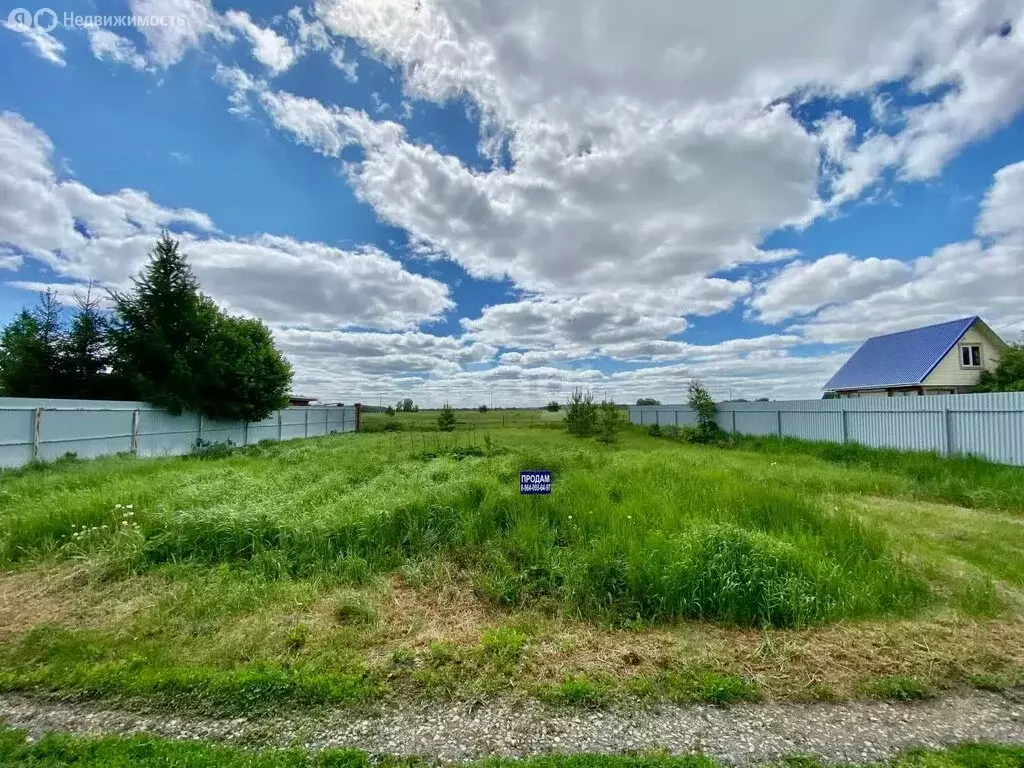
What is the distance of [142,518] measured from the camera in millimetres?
5414

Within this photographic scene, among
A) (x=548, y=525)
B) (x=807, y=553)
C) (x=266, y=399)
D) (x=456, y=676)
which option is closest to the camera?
(x=456, y=676)

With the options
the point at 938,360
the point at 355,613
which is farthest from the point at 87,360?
the point at 938,360

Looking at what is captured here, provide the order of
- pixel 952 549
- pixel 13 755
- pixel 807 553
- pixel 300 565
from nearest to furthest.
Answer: pixel 13 755 < pixel 807 553 < pixel 300 565 < pixel 952 549

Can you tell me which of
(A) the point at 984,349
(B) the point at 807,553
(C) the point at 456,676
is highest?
(A) the point at 984,349

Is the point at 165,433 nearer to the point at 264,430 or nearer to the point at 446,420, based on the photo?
the point at 264,430

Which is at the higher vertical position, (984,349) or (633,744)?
(984,349)

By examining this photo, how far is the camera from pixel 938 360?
19.3 metres

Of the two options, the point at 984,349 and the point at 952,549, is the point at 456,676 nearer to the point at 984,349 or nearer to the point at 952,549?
the point at 952,549

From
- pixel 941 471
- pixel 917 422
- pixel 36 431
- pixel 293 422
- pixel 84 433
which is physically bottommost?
pixel 941 471

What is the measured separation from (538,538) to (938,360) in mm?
22845

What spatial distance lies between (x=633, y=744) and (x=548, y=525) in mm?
3130

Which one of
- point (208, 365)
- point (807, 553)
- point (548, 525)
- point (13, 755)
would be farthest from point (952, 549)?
point (208, 365)

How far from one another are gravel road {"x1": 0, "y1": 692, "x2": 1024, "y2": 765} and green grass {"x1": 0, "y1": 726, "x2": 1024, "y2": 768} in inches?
3.2

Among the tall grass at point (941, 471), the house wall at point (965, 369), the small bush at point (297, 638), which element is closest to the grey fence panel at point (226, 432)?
the small bush at point (297, 638)
